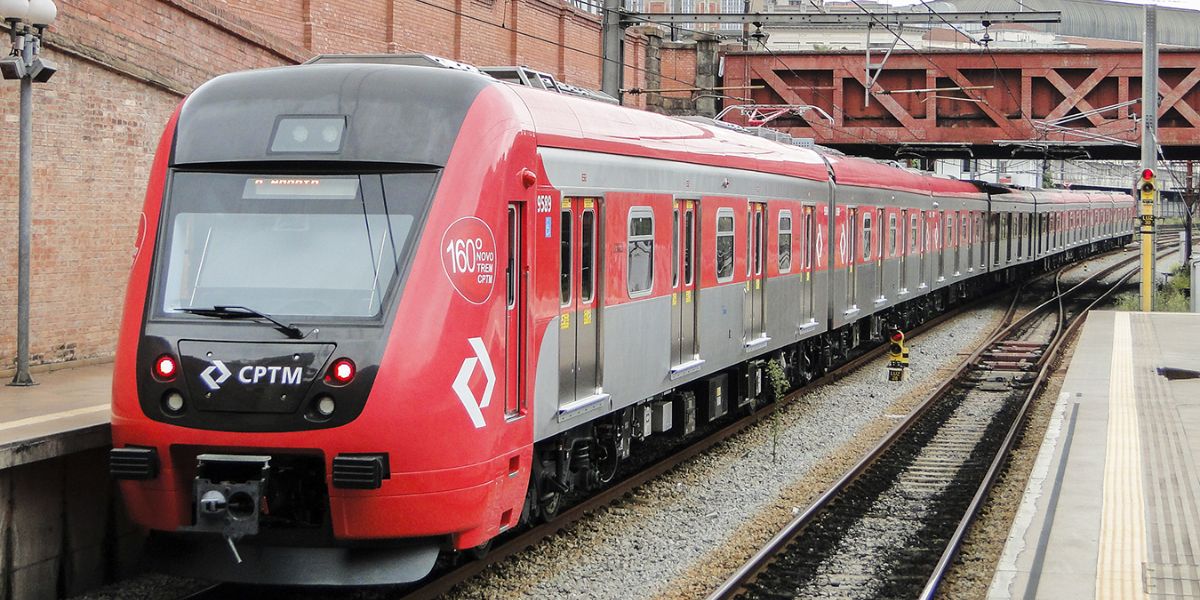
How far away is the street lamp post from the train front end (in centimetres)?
335

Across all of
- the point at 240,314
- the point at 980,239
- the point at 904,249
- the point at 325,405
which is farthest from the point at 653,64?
the point at 325,405

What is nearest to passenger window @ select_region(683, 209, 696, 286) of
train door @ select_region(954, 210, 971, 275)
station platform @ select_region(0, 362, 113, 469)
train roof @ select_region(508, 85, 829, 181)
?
train roof @ select_region(508, 85, 829, 181)

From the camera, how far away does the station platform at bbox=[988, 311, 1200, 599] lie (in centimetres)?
850

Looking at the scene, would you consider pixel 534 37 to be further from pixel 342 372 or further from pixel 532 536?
pixel 342 372

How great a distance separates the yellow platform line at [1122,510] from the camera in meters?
8.45

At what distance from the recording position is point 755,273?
15086mm

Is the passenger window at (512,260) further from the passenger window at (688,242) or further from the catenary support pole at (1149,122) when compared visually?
the catenary support pole at (1149,122)

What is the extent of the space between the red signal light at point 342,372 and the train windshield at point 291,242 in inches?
10.8

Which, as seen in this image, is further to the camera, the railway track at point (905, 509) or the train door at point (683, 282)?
the train door at point (683, 282)

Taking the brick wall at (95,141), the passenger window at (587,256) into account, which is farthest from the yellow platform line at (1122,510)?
the brick wall at (95,141)

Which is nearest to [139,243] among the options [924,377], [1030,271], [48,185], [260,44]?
[48,185]

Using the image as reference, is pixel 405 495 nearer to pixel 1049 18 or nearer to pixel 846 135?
pixel 1049 18

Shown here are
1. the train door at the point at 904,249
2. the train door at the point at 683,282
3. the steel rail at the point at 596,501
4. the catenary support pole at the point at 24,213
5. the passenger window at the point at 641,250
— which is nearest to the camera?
the steel rail at the point at 596,501

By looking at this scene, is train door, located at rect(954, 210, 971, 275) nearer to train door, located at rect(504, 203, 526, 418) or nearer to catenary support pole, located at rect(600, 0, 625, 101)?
catenary support pole, located at rect(600, 0, 625, 101)
